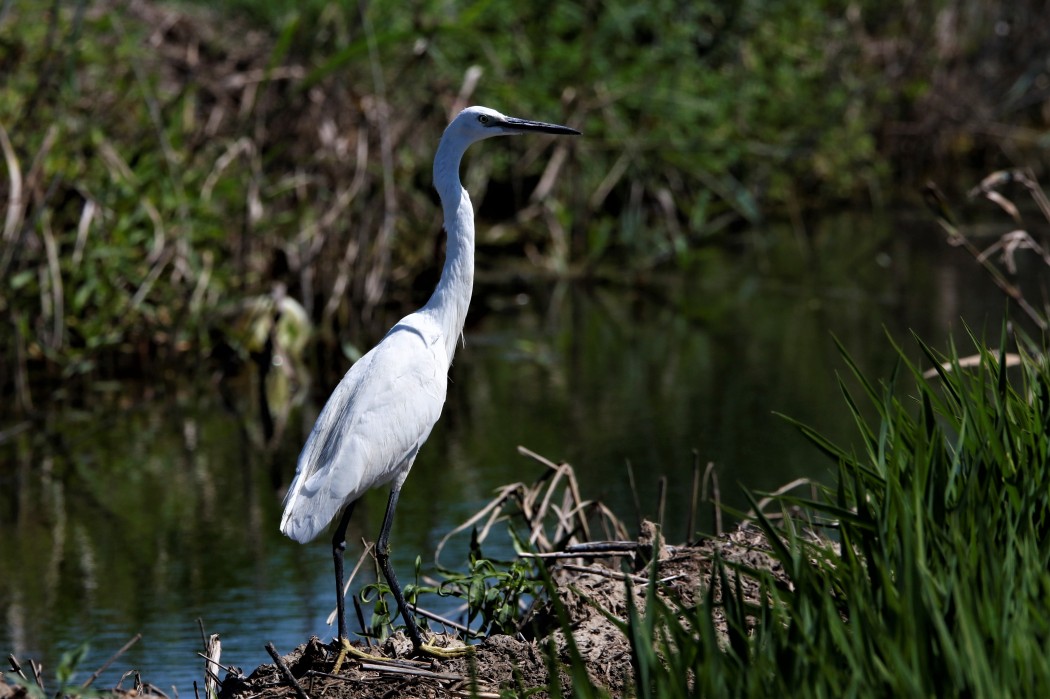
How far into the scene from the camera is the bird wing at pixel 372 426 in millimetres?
3764

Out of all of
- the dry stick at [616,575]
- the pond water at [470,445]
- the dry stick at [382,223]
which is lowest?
the pond water at [470,445]

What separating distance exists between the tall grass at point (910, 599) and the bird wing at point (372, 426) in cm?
112

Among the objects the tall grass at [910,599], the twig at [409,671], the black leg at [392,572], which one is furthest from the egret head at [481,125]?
the twig at [409,671]

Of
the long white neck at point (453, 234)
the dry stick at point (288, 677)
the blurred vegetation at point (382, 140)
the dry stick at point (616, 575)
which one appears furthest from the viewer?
the blurred vegetation at point (382, 140)

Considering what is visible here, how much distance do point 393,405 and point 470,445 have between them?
326cm

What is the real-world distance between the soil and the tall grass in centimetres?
32

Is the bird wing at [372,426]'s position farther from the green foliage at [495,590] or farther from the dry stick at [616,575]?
the dry stick at [616,575]

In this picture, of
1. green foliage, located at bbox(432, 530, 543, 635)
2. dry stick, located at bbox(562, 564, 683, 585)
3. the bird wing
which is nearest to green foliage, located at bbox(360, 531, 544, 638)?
green foliage, located at bbox(432, 530, 543, 635)

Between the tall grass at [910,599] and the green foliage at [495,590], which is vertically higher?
the tall grass at [910,599]

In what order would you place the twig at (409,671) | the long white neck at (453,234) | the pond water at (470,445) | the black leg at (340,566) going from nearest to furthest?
the twig at (409,671) < the black leg at (340,566) < the long white neck at (453,234) < the pond water at (470,445)

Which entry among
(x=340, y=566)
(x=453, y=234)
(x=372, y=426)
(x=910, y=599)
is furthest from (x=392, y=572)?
(x=910, y=599)

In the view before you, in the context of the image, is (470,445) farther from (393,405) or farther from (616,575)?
(616,575)

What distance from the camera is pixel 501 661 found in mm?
3381

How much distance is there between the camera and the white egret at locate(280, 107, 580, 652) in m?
3.77
